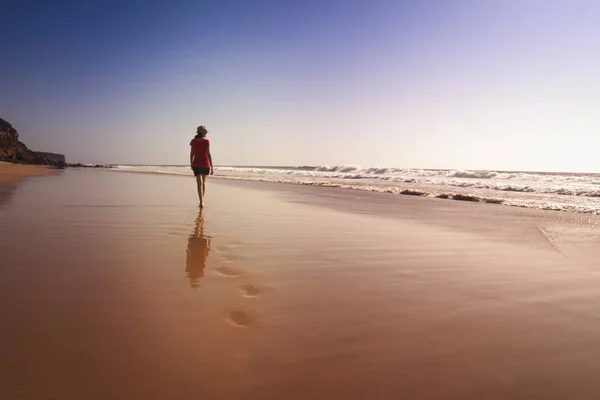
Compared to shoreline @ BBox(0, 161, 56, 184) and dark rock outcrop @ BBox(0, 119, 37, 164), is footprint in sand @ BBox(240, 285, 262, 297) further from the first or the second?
dark rock outcrop @ BBox(0, 119, 37, 164)

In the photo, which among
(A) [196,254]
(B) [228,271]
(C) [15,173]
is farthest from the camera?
(C) [15,173]

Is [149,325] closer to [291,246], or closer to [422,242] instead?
[291,246]

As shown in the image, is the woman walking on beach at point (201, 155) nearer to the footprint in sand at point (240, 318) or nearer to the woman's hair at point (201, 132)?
the woman's hair at point (201, 132)

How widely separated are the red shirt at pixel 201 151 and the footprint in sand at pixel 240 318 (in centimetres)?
696

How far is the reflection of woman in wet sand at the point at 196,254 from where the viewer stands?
300 cm

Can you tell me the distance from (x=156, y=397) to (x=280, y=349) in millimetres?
642

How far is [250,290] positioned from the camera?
270 cm

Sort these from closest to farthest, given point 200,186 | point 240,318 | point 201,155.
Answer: point 240,318
point 200,186
point 201,155

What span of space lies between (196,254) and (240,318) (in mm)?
1776

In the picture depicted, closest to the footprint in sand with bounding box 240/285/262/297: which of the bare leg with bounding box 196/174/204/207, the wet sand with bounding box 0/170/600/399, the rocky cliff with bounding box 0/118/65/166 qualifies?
the wet sand with bounding box 0/170/600/399

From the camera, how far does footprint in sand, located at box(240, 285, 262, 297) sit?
2602mm

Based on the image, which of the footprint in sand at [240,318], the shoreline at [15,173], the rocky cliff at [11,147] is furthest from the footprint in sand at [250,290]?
the rocky cliff at [11,147]

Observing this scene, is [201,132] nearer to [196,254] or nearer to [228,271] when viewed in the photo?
[196,254]

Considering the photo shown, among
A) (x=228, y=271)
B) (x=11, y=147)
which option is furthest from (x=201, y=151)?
(x=11, y=147)
